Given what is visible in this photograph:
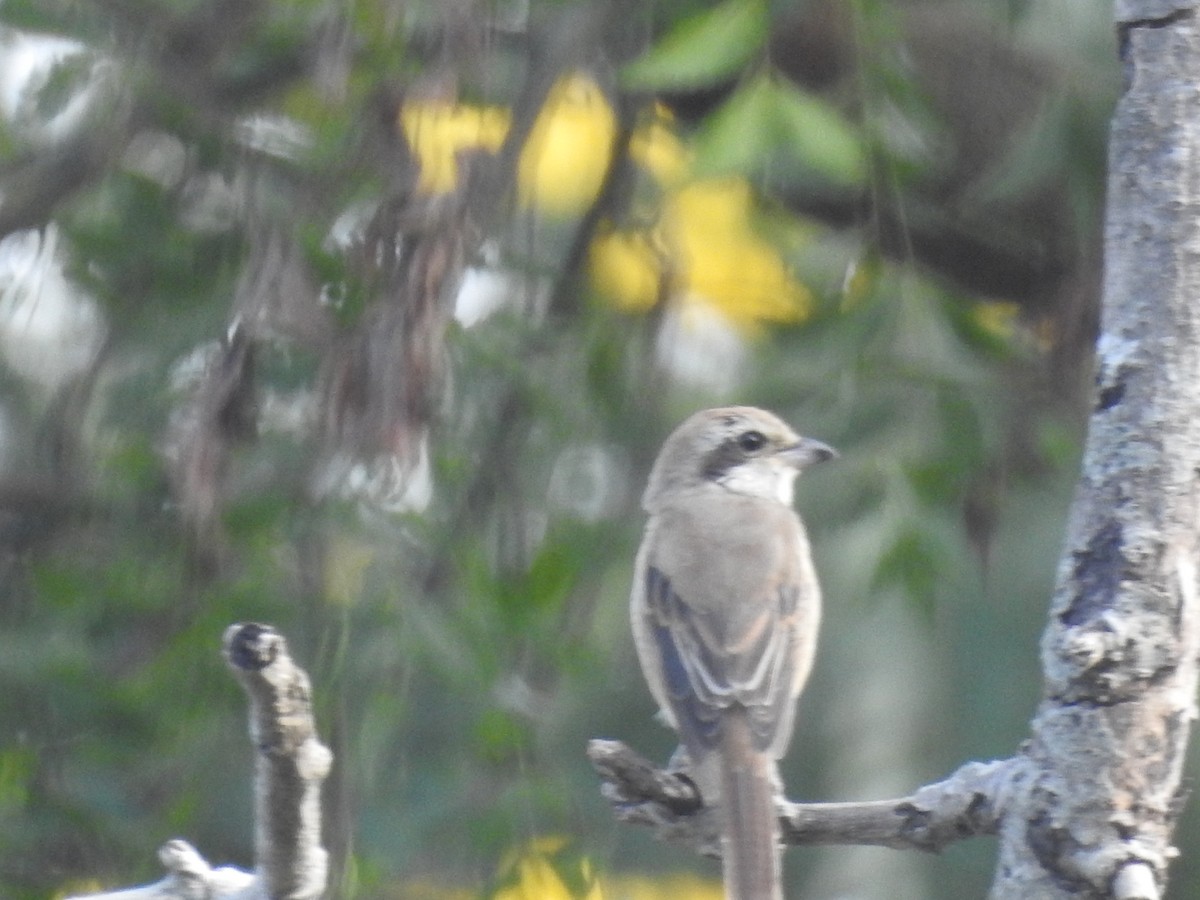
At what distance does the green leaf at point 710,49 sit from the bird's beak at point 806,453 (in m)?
0.82

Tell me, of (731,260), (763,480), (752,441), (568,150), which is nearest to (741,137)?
(752,441)

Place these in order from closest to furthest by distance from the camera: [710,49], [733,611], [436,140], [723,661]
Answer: [710,49], [436,140], [723,661], [733,611]

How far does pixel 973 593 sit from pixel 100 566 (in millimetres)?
2173

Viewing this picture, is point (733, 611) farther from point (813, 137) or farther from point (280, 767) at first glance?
point (280, 767)

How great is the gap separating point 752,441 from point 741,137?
51.0 inches

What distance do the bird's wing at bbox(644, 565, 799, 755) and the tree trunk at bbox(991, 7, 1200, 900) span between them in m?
1.33

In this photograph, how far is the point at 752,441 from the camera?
5188 millimetres

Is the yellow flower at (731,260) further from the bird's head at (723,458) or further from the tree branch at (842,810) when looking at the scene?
the tree branch at (842,810)

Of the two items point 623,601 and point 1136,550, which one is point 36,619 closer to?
point 623,601

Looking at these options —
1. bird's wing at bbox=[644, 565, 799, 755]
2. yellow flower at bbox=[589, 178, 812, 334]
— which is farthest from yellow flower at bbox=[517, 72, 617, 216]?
bird's wing at bbox=[644, 565, 799, 755]

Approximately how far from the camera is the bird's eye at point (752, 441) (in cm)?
509

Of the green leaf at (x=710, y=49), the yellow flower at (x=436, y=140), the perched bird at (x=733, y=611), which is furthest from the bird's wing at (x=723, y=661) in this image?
the green leaf at (x=710, y=49)

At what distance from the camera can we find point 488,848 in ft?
15.0

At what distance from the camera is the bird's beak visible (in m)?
4.46
